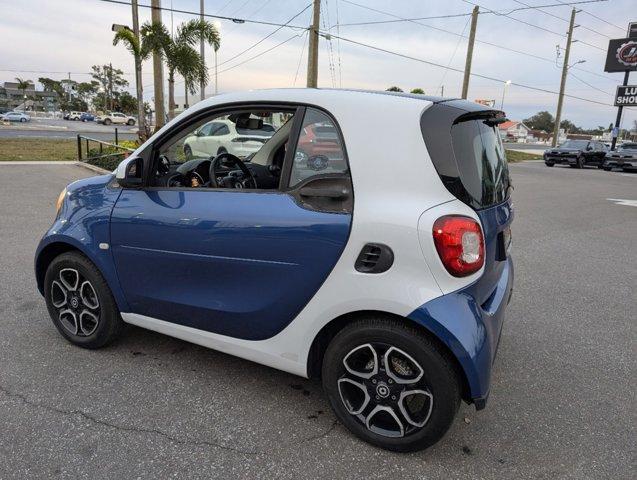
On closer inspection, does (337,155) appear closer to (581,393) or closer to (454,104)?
(454,104)

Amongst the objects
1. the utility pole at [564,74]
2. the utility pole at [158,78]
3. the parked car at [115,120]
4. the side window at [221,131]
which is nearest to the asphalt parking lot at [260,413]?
the side window at [221,131]

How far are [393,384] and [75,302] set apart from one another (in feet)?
7.33

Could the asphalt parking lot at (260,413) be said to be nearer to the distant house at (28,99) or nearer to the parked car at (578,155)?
the parked car at (578,155)

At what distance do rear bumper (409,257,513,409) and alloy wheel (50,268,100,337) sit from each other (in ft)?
7.27

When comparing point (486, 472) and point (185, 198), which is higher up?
point (185, 198)

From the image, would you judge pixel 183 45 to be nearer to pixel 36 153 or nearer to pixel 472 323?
pixel 36 153

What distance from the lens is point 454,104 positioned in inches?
97.7

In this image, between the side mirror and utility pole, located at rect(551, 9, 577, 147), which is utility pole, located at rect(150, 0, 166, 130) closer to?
the side mirror

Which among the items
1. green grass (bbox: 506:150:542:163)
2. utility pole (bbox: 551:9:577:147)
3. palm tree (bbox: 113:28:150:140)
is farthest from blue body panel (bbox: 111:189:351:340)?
utility pole (bbox: 551:9:577:147)

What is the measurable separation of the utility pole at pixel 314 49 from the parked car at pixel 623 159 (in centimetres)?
Result: 1632

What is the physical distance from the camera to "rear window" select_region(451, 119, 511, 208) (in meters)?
2.27

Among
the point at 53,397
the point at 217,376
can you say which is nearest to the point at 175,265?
the point at 217,376

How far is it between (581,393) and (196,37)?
16544mm

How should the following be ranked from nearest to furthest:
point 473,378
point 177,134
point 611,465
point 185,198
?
point 473,378
point 611,465
point 185,198
point 177,134
